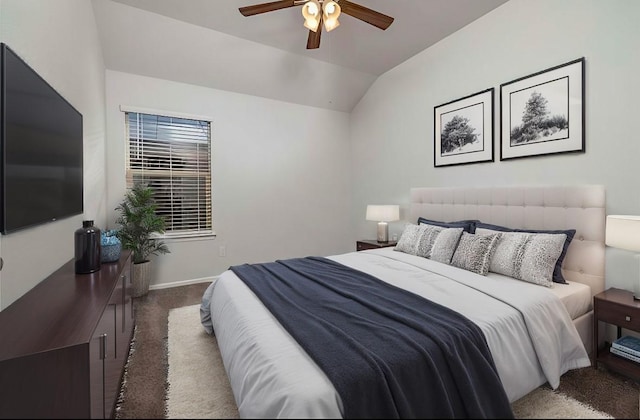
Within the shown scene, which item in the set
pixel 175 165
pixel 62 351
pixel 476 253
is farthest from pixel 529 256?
pixel 175 165

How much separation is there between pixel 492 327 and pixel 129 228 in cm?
345

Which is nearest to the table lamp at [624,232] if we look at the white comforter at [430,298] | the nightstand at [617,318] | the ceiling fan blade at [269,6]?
the nightstand at [617,318]

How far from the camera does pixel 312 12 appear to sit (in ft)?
6.77

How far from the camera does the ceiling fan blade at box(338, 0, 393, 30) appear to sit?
2.14 meters

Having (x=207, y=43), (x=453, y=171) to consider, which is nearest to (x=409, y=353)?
(x=453, y=171)

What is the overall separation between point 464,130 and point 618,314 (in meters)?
1.97

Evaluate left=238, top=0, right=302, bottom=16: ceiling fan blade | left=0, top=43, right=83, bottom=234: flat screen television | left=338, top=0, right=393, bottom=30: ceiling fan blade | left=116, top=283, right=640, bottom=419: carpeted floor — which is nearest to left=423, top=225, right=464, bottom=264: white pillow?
left=116, top=283, right=640, bottom=419: carpeted floor

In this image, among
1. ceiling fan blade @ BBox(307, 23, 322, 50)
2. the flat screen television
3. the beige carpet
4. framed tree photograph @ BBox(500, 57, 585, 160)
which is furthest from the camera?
ceiling fan blade @ BBox(307, 23, 322, 50)

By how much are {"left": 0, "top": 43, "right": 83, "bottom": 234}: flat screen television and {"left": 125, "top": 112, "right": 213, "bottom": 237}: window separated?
165cm

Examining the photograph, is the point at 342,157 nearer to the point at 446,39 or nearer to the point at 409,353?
the point at 446,39

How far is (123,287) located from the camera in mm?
1914

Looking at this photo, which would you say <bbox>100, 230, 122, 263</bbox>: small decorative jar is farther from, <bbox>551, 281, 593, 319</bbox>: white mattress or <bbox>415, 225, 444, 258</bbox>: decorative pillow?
<bbox>551, 281, 593, 319</bbox>: white mattress

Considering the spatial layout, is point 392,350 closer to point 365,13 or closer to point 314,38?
point 365,13

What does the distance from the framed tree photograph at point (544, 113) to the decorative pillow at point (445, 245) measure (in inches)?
35.3
